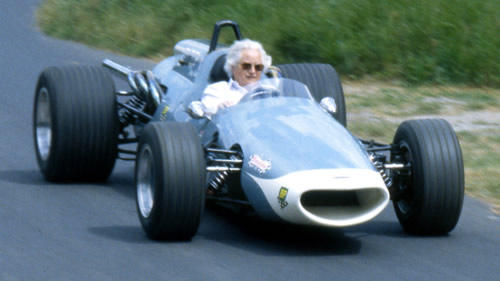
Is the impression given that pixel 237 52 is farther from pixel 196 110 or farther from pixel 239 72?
pixel 196 110

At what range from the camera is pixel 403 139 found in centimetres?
685

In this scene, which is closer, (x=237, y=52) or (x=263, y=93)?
(x=263, y=93)

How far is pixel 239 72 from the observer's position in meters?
7.39

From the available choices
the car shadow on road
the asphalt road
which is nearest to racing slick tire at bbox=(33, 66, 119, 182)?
the asphalt road

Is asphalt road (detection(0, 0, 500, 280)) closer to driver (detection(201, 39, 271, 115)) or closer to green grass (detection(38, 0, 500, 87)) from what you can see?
driver (detection(201, 39, 271, 115))

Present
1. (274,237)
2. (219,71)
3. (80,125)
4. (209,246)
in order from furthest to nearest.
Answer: (80,125) < (219,71) < (274,237) < (209,246)

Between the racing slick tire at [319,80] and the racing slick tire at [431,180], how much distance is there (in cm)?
201

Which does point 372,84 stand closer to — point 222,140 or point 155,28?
point 155,28

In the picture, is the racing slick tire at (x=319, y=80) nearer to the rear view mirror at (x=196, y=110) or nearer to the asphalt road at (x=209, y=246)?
the asphalt road at (x=209, y=246)

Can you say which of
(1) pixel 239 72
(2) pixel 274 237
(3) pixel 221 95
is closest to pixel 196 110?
(3) pixel 221 95

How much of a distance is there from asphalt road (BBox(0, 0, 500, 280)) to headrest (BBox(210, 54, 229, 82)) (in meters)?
1.02

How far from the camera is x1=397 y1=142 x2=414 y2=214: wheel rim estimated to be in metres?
6.71

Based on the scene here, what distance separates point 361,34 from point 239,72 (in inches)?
295

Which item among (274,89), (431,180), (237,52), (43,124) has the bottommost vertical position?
(43,124)
